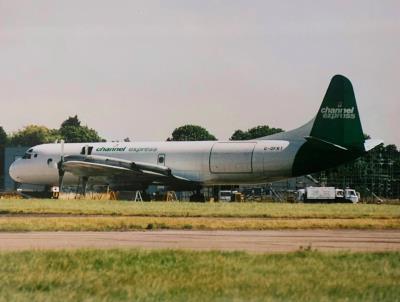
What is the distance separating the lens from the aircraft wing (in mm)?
65688

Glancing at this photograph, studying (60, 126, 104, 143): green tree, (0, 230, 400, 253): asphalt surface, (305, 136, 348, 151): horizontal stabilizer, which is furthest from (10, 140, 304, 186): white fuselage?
(60, 126, 104, 143): green tree

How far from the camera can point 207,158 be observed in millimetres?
63562

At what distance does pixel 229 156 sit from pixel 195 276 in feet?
163

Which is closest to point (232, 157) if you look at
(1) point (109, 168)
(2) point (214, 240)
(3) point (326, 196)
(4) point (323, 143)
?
(4) point (323, 143)

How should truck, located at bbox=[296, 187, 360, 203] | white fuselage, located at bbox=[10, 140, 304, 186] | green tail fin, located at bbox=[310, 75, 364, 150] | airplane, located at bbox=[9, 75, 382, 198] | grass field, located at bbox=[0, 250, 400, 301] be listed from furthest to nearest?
truck, located at bbox=[296, 187, 360, 203]
white fuselage, located at bbox=[10, 140, 304, 186]
green tail fin, located at bbox=[310, 75, 364, 150]
airplane, located at bbox=[9, 75, 382, 198]
grass field, located at bbox=[0, 250, 400, 301]

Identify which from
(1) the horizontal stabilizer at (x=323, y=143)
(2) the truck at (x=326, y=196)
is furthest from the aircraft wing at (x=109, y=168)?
(2) the truck at (x=326, y=196)

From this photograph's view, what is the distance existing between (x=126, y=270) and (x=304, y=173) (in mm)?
48611

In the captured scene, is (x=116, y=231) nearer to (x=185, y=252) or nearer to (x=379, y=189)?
(x=185, y=252)

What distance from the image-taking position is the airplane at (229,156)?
60.2 metres

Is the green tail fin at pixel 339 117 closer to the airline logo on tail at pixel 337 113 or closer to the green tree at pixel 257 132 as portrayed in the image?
the airline logo on tail at pixel 337 113

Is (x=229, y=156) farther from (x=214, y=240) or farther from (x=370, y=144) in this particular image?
(x=214, y=240)

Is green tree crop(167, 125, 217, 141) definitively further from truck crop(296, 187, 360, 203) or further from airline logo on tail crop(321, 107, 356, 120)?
airline logo on tail crop(321, 107, 356, 120)

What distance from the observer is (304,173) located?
6122cm

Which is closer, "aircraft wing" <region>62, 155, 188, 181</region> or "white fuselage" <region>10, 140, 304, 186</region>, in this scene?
"white fuselage" <region>10, 140, 304, 186</region>
